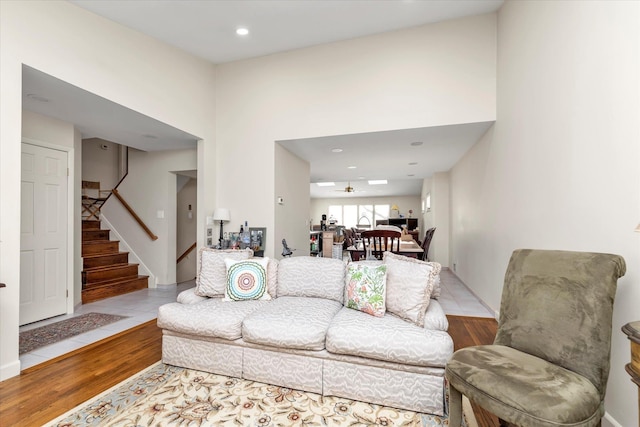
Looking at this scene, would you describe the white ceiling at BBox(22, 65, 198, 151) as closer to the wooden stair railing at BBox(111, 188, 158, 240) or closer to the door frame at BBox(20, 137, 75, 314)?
the door frame at BBox(20, 137, 75, 314)

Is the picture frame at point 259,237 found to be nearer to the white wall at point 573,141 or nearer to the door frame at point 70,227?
the door frame at point 70,227

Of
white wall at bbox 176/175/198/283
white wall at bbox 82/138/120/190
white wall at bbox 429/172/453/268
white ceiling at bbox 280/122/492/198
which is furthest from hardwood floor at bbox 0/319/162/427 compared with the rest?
white wall at bbox 429/172/453/268

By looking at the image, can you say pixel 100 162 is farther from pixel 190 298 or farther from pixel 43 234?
pixel 190 298

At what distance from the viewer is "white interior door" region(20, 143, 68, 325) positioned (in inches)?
133

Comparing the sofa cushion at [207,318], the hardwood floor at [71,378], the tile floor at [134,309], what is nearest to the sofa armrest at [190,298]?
the sofa cushion at [207,318]

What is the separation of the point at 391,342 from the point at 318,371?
0.54 metres

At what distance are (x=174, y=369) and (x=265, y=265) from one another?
1.06 metres

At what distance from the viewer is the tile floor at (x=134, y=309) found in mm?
2676

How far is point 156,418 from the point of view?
175 cm

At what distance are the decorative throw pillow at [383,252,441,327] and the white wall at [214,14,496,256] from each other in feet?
6.77

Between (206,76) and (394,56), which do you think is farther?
(206,76)

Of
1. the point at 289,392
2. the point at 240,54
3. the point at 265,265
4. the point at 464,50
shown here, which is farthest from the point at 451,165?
the point at 289,392

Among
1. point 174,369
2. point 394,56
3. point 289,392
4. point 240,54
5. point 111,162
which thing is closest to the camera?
point 289,392

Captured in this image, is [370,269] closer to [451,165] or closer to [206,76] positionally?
[206,76]
